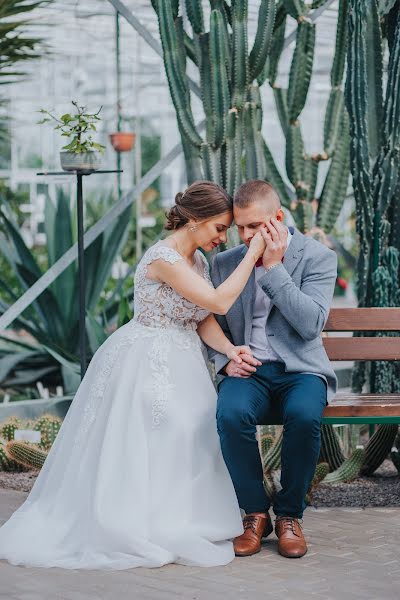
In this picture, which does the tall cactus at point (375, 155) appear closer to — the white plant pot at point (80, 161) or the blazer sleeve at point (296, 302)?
the white plant pot at point (80, 161)

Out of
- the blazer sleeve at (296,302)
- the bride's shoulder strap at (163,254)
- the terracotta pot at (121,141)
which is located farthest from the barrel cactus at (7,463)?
the terracotta pot at (121,141)

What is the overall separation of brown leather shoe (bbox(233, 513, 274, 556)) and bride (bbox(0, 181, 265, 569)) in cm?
3

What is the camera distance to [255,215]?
4.56 m

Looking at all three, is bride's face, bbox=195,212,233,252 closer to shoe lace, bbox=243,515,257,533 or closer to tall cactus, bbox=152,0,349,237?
shoe lace, bbox=243,515,257,533

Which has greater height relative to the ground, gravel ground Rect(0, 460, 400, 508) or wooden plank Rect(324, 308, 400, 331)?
wooden plank Rect(324, 308, 400, 331)

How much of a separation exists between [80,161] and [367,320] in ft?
5.53

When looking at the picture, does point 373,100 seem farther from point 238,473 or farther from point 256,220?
point 238,473

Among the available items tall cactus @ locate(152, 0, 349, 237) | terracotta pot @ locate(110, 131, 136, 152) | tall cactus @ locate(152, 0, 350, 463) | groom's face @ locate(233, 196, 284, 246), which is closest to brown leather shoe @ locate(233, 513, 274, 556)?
groom's face @ locate(233, 196, 284, 246)

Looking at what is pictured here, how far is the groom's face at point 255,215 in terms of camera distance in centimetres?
455

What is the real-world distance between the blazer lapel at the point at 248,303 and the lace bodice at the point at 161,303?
160mm

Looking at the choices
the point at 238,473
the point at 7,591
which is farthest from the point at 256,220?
the point at 7,591

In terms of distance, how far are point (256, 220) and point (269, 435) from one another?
5.26ft

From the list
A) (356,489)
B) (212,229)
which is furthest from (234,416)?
(356,489)

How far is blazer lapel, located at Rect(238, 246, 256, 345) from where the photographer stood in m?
4.77
